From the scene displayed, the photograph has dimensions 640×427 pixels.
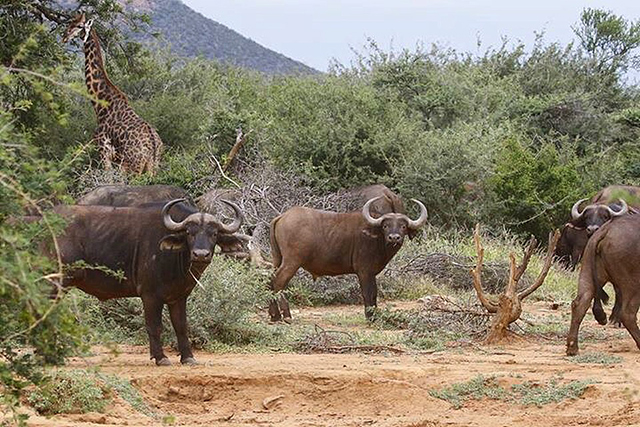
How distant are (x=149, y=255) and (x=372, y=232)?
476 centimetres

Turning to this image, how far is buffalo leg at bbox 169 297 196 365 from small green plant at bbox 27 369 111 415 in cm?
189

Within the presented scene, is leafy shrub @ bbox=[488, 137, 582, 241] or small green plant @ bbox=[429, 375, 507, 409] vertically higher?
leafy shrub @ bbox=[488, 137, 582, 241]

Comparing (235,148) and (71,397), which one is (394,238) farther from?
(71,397)

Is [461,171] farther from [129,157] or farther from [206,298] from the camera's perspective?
[206,298]

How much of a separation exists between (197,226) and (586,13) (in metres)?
31.2

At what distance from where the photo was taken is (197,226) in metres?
11.0

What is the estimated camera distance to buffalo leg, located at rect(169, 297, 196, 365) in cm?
1126

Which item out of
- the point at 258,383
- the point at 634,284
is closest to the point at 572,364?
the point at 634,284

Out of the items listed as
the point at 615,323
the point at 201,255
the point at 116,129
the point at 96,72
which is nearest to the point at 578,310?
the point at 615,323

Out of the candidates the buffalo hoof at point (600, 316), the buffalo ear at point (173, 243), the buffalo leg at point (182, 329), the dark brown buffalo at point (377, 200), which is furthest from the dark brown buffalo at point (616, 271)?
the dark brown buffalo at point (377, 200)

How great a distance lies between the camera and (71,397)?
9086 millimetres

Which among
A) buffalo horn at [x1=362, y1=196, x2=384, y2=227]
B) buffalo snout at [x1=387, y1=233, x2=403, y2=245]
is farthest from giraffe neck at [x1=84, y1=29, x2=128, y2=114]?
buffalo snout at [x1=387, y1=233, x2=403, y2=245]

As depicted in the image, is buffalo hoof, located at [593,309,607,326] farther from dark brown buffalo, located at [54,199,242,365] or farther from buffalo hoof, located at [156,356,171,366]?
buffalo hoof, located at [156,356,171,366]

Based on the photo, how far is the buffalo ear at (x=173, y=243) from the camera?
11016 millimetres
